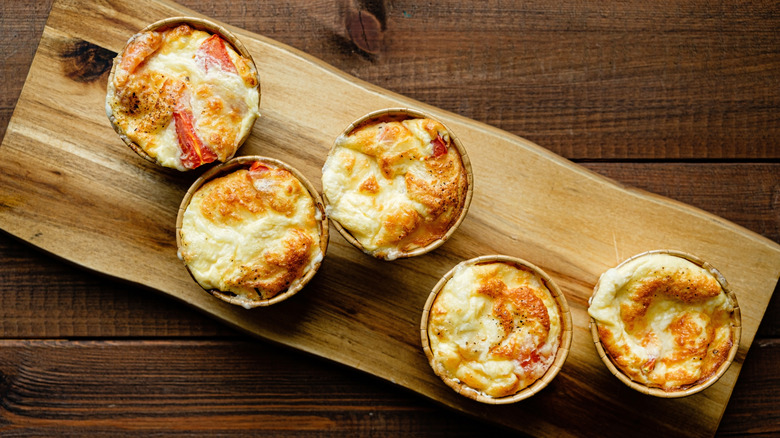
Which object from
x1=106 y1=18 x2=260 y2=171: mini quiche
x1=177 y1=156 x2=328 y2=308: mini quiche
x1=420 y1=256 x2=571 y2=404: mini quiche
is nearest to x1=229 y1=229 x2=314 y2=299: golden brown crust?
x1=177 y1=156 x2=328 y2=308: mini quiche

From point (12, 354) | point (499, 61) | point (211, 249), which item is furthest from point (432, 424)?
point (12, 354)

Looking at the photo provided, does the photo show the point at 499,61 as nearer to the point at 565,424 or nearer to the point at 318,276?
the point at 318,276

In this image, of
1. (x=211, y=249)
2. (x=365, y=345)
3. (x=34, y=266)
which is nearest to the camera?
(x=211, y=249)

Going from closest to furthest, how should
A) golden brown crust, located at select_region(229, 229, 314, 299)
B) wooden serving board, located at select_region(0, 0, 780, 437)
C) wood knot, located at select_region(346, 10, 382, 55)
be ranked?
1. golden brown crust, located at select_region(229, 229, 314, 299)
2. wooden serving board, located at select_region(0, 0, 780, 437)
3. wood knot, located at select_region(346, 10, 382, 55)

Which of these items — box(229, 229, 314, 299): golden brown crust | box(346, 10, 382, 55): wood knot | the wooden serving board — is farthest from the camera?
box(346, 10, 382, 55): wood knot

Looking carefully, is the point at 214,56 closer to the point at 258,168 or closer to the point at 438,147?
the point at 258,168

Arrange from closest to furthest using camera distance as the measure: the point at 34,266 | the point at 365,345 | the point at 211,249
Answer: the point at 211,249
the point at 365,345
the point at 34,266

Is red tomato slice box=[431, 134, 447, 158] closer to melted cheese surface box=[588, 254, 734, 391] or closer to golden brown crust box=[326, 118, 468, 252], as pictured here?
golden brown crust box=[326, 118, 468, 252]
